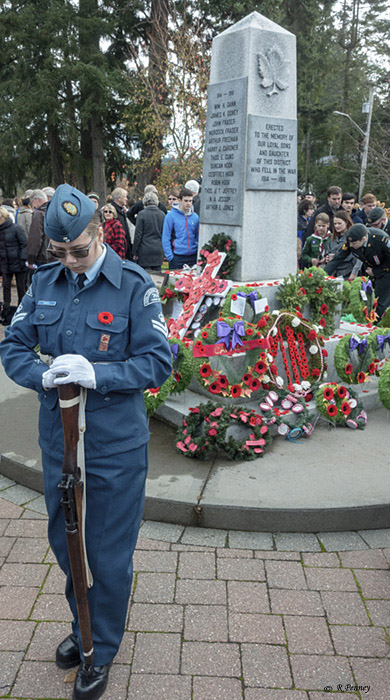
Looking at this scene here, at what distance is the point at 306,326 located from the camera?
16.8ft

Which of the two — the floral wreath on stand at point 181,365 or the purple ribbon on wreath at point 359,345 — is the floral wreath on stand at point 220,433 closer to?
the floral wreath on stand at point 181,365

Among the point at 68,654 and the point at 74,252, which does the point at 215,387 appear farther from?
the point at 74,252

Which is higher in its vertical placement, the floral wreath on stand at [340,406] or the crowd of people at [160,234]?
the crowd of people at [160,234]

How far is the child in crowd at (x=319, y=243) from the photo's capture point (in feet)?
26.2

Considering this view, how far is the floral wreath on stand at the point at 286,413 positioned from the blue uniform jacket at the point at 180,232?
9.17ft

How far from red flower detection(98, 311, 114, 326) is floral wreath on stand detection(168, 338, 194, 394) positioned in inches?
97.6

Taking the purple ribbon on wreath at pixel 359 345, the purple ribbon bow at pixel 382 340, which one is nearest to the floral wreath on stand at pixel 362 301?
the purple ribbon bow at pixel 382 340

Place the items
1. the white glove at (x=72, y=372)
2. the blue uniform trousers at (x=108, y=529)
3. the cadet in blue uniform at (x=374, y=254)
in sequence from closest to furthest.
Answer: the white glove at (x=72, y=372), the blue uniform trousers at (x=108, y=529), the cadet in blue uniform at (x=374, y=254)

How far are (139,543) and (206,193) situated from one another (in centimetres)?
364

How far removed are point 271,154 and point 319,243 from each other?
2864mm

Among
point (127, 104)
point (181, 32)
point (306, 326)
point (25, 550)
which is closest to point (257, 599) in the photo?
point (25, 550)

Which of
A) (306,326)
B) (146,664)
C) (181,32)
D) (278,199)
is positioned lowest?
(146,664)

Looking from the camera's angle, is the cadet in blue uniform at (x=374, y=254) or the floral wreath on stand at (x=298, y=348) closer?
the floral wreath on stand at (x=298, y=348)

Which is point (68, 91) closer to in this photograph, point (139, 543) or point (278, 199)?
point (278, 199)
